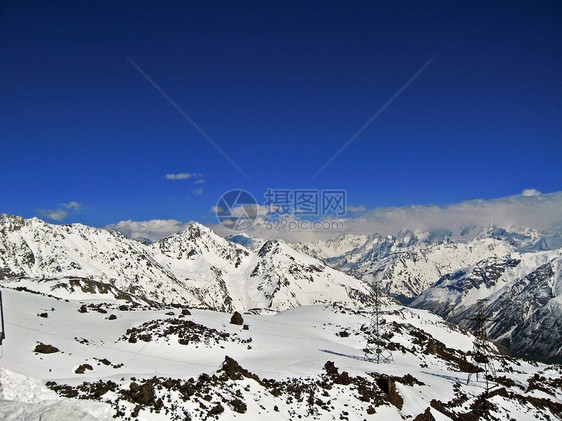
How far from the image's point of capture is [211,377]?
1241 inches

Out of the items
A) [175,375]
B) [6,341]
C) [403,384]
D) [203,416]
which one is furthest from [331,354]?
→ [6,341]

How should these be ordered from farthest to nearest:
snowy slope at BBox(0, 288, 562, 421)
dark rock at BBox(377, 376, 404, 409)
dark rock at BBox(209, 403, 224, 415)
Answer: dark rock at BBox(377, 376, 404, 409), dark rock at BBox(209, 403, 224, 415), snowy slope at BBox(0, 288, 562, 421)

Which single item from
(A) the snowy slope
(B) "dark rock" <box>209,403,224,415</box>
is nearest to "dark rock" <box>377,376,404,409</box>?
(A) the snowy slope

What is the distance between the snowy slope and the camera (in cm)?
2427

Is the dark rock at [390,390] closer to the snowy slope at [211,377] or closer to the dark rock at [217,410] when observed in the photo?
the snowy slope at [211,377]

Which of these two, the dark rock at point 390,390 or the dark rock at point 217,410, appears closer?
the dark rock at point 217,410

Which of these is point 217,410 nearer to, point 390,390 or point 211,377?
point 211,377

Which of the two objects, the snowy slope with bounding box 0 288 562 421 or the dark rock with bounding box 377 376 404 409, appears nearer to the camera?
the snowy slope with bounding box 0 288 562 421

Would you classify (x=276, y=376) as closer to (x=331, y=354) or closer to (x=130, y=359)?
(x=130, y=359)

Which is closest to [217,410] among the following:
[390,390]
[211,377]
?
[211,377]

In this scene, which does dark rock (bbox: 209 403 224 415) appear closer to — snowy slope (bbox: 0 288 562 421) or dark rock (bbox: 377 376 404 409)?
snowy slope (bbox: 0 288 562 421)

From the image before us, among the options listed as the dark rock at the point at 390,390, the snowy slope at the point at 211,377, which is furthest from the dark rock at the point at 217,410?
the dark rock at the point at 390,390

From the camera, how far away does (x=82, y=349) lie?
36000 mm

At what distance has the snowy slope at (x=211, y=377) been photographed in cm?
2427
